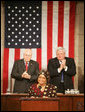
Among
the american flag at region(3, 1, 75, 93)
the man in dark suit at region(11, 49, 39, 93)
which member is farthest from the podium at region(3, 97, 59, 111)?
the american flag at region(3, 1, 75, 93)

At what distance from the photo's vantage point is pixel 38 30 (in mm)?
9438

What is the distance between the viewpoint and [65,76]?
7.68 metres

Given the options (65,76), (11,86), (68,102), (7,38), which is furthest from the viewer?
(7,38)

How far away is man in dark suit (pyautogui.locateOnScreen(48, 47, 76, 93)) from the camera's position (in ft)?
24.7

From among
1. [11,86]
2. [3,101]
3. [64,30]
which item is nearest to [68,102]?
[3,101]

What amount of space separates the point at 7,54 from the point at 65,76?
2506 mm

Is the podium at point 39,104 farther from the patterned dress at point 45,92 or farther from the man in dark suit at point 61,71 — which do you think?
the man in dark suit at point 61,71

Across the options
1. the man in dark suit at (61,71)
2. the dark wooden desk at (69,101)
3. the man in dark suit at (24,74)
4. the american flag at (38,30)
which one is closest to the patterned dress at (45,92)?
the dark wooden desk at (69,101)

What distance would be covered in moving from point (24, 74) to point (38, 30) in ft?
7.87

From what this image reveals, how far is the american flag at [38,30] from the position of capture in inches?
369

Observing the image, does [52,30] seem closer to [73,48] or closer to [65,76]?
[73,48]

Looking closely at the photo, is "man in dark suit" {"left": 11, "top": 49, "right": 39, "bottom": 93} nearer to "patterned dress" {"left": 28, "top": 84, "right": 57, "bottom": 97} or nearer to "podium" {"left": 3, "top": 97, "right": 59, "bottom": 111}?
"patterned dress" {"left": 28, "top": 84, "right": 57, "bottom": 97}

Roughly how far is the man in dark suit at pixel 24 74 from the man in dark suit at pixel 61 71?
44cm

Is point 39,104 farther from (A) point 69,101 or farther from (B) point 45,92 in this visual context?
(A) point 69,101
